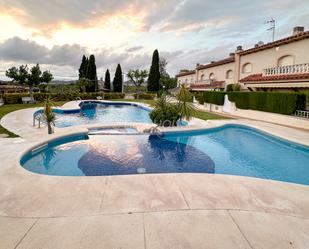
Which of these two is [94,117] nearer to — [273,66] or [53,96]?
[53,96]

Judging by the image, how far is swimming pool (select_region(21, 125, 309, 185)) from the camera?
22.0 feet

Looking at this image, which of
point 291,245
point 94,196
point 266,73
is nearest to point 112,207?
point 94,196

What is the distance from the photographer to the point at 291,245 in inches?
115

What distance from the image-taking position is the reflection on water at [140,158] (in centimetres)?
669

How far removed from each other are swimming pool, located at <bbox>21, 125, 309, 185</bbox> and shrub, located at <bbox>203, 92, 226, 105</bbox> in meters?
10.3

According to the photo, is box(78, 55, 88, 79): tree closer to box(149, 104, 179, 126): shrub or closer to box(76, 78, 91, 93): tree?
box(76, 78, 91, 93): tree

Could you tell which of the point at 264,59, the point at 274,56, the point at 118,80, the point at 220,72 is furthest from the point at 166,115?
the point at 118,80

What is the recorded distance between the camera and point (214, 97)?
22.2 meters

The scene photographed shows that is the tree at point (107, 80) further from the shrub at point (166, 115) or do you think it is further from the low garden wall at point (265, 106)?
the shrub at point (166, 115)

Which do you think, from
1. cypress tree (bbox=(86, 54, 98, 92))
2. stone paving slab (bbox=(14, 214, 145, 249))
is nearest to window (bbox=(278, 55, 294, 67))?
stone paving slab (bbox=(14, 214, 145, 249))

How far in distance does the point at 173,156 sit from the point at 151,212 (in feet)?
15.9

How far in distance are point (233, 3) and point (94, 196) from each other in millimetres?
15820

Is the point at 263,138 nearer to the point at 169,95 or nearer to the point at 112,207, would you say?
the point at 169,95

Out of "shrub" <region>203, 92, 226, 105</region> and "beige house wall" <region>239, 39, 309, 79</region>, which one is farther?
"shrub" <region>203, 92, 226, 105</region>
